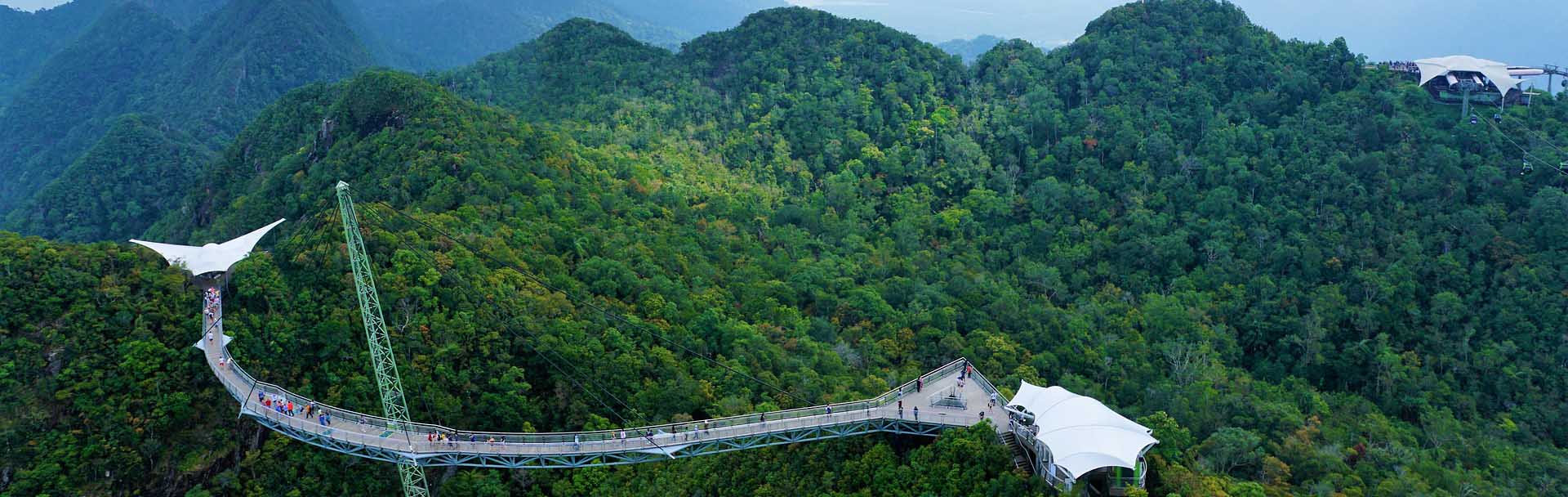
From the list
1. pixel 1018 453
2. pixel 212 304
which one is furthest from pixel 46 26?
pixel 1018 453

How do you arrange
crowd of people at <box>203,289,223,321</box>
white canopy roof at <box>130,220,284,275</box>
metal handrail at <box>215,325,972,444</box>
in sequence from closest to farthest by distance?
metal handrail at <box>215,325,972,444</box> < crowd of people at <box>203,289,223,321</box> < white canopy roof at <box>130,220,284,275</box>

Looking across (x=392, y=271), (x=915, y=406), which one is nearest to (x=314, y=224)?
(x=392, y=271)

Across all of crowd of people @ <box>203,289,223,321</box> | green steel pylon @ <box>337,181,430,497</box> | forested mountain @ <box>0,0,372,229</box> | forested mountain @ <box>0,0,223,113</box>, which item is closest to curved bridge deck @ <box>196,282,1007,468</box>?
green steel pylon @ <box>337,181,430,497</box>

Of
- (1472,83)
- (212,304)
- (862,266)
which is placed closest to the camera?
(212,304)

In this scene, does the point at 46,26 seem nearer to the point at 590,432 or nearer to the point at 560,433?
the point at 560,433

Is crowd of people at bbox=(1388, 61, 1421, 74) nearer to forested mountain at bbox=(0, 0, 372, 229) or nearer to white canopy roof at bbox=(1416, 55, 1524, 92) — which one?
white canopy roof at bbox=(1416, 55, 1524, 92)

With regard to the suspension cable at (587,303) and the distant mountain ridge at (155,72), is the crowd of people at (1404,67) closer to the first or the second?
the suspension cable at (587,303)

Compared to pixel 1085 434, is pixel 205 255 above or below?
above
